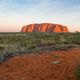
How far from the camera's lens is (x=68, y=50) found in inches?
643

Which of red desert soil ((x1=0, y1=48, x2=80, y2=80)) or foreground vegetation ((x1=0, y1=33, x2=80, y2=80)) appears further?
foreground vegetation ((x1=0, y1=33, x2=80, y2=80))

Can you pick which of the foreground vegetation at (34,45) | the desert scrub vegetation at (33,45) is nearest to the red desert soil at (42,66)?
the foreground vegetation at (34,45)

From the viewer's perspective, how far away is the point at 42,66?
515 inches

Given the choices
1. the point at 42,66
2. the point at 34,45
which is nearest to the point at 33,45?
the point at 34,45

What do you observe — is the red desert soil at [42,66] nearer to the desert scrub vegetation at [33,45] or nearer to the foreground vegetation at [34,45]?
the foreground vegetation at [34,45]

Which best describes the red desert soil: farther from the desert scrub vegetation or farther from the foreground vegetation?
the desert scrub vegetation

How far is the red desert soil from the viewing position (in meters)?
11.7

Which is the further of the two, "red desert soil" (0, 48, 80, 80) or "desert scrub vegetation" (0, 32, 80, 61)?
"desert scrub vegetation" (0, 32, 80, 61)

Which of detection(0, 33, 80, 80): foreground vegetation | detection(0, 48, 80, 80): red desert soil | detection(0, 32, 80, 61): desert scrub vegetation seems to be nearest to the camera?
detection(0, 48, 80, 80): red desert soil

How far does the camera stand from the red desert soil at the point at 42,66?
11.7 metres

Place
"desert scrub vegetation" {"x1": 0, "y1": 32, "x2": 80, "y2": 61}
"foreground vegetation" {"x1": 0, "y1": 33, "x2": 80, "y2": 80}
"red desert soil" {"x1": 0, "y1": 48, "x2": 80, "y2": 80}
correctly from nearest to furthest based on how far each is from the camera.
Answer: "red desert soil" {"x1": 0, "y1": 48, "x2": 80, "y2": 80} < "foreground vegetation" {"x1": 0, "y1": 33, "x2": 80, "y2": 80} < "desert scrub vegetation" {"x1": 0, "y1": 32, "x2": 80, "y2": 61}

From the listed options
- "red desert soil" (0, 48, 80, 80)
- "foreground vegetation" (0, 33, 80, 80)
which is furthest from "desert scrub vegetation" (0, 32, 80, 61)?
"red desert soil" (0, 48, 80, 80)

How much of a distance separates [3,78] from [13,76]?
1.45ft

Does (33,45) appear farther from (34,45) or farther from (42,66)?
(42,66)
